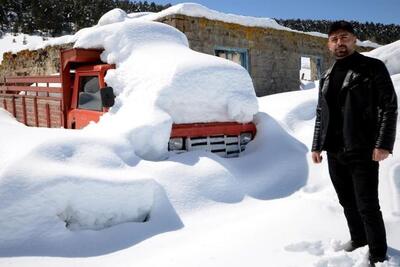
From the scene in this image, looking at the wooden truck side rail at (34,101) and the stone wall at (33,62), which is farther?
the stone wall at (33,62)

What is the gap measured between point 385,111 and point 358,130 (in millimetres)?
213

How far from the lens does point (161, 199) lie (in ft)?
12.5

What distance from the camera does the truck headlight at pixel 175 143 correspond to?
4.70m

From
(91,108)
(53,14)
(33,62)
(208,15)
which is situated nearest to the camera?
(91,108)

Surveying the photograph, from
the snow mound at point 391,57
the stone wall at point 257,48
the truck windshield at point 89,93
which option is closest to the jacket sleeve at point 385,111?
the truck windshield at point 89,93

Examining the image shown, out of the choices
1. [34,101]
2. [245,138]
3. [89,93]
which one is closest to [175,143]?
[245,138]

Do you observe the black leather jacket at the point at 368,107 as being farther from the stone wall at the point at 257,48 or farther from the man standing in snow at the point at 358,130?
the stone wall at the point at 257,48

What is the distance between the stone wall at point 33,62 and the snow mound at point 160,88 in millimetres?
7620

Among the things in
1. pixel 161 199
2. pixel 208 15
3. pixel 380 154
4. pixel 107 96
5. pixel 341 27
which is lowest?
pixel 161 199

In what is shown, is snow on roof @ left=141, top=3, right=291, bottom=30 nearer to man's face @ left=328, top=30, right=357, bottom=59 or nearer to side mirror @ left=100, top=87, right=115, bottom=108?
side mirror @ left=100, top=87, right=115, bottom=108

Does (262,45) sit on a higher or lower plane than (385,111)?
higher

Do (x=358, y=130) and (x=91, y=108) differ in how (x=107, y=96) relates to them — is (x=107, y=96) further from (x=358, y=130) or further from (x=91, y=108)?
(x=358, y=130)

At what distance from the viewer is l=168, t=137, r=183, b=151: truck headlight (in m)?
4.70

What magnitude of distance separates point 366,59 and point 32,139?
123 inches
